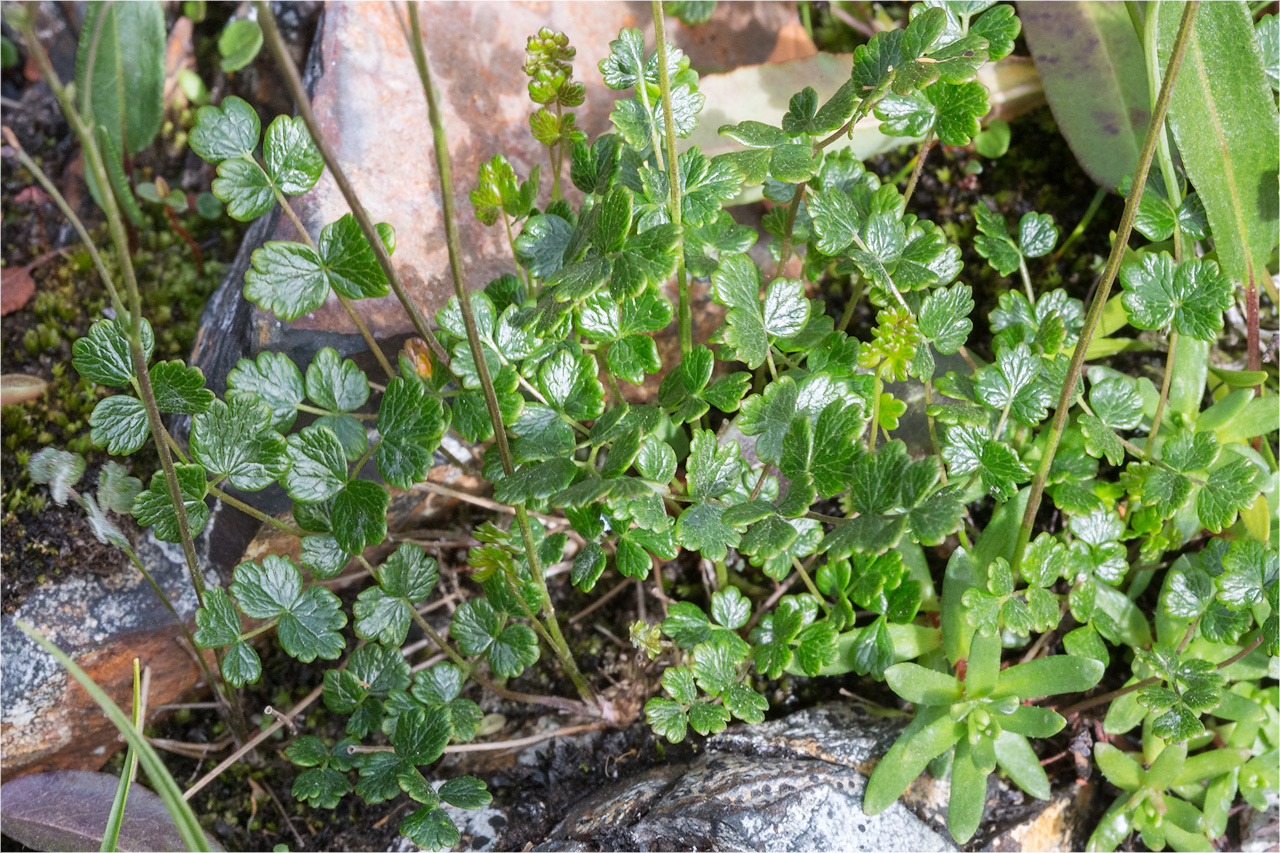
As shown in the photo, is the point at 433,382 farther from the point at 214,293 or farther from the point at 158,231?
the point at 158,231

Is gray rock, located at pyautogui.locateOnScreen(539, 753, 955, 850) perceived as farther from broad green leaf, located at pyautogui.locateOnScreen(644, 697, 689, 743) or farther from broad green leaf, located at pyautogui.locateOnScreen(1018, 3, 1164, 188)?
broad green leaf, located at pyautogui.locateOnScreen(1018, 3, 1164, 188)

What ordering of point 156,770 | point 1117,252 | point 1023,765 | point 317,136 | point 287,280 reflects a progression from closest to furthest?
1. point 317,136
2. point 156,770
3. point 1117,252
4. point 287,280
5. point 1023,765

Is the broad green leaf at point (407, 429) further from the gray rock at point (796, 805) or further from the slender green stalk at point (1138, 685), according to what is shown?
the slender green stalk at point (1138, 685)

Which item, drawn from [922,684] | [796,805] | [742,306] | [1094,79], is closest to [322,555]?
[742,306]

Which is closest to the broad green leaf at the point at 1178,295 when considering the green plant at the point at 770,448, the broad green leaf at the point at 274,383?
the green plant at the point at 770,448

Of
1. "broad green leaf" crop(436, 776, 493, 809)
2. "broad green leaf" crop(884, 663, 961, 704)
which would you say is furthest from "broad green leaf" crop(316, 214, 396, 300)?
"broad green leaf" crop(884, 663, 961, 704)

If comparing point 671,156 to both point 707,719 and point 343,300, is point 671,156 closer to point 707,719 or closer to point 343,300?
point 343,300
